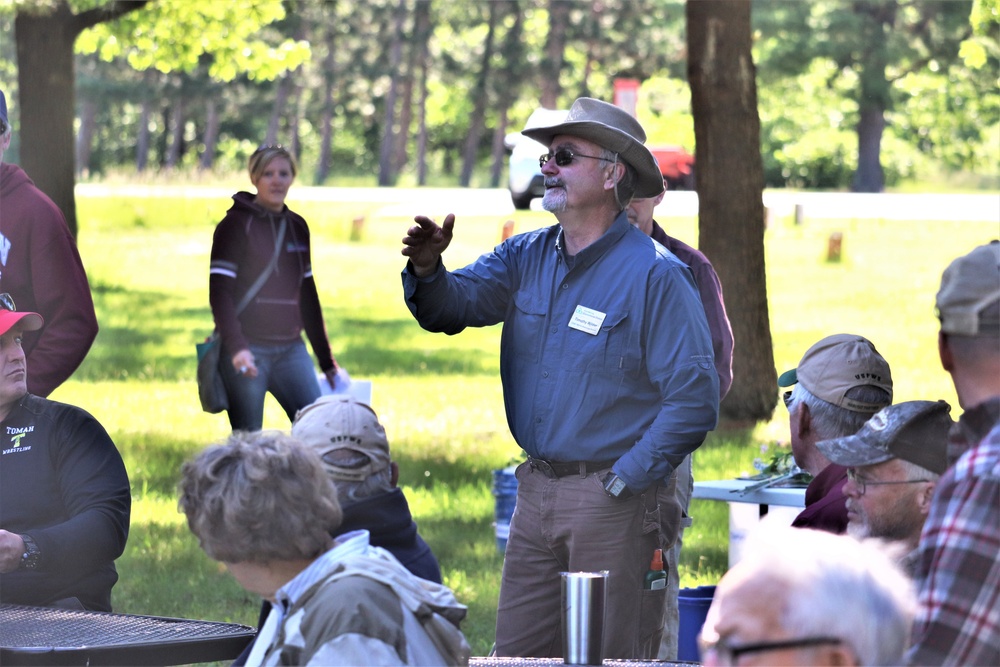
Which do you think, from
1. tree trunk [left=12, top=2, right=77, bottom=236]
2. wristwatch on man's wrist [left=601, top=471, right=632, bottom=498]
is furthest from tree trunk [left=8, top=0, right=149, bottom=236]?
wristwatch on man's wrist [left=601, top=471, right=632, bottom=498]

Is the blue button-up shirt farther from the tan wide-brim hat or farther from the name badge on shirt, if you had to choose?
the tan wide-brim hat

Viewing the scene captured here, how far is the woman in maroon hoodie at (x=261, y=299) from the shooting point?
7742 millimetres

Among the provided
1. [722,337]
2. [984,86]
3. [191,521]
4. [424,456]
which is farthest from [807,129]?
[191,521]

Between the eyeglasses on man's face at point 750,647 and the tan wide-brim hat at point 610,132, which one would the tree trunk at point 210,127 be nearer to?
the tan wide-brim hat at point 610,132

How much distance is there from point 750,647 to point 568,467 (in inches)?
88.7

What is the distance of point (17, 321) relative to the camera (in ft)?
13.9

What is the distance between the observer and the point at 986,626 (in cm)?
239

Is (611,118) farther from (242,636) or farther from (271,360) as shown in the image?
(271,360)

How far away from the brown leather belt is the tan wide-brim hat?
986 millimetres

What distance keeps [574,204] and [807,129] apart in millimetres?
46367

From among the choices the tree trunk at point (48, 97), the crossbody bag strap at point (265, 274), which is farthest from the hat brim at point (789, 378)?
the tree trunk at point (48, 97)

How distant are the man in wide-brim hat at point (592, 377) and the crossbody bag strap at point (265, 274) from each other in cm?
325

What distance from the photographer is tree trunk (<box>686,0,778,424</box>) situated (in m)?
10.6

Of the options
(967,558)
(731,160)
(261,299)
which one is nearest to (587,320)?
(967,558)
